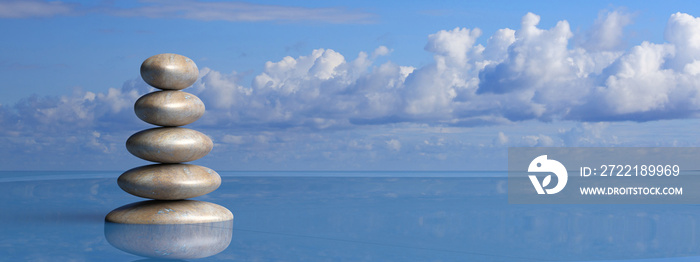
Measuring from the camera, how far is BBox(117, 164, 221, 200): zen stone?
13219mm

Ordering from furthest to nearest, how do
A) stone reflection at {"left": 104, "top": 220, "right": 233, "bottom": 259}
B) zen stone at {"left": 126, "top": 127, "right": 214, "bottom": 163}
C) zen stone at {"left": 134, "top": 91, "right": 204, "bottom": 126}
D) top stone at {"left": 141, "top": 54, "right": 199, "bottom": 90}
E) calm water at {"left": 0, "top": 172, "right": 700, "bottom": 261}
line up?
top stone at {"left": 141, "top": 54, "right": 199, "bottom": 90}
zen stone at {"left": 134, "top": 91, "right": 204, "bottom": 126}
zen stone at {"left": 126, "top": 127, "right": 214, "bottom": 163}
calm water at {"left": 0, "top": 172, "right": 700, "bottom": 261}
stone reflection at {"left": 104, "top": 220, "right": 233, "bottom": 259}

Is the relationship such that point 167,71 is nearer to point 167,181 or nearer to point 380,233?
point 167,181

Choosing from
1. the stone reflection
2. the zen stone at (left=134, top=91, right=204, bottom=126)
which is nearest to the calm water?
the stone reflection

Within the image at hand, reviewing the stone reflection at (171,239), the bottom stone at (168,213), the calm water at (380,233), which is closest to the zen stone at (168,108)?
the bottom stone at (168,213)

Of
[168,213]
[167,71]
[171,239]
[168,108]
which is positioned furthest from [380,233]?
[167,71]

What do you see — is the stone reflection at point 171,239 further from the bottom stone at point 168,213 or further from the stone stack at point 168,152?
the stone stack at point 168,152

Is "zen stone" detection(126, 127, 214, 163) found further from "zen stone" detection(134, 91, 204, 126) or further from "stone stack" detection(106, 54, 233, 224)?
"zen stone" detection(134, 91, 204, 126)

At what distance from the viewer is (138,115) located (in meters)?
13.7

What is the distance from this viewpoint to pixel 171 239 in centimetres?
1121

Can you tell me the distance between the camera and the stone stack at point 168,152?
1326 cm

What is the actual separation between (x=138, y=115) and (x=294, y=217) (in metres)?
3.96

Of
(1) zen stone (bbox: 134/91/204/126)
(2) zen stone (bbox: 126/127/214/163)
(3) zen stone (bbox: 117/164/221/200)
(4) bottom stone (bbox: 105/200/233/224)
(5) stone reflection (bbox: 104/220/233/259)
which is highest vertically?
(1) zen stone (bbox: 134/91/204/126)

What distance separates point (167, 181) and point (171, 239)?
2212 millimetres

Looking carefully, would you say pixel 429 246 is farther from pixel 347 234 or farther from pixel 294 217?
pixel 294 217
